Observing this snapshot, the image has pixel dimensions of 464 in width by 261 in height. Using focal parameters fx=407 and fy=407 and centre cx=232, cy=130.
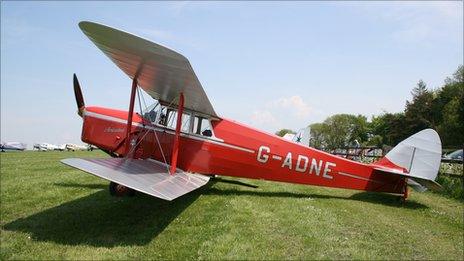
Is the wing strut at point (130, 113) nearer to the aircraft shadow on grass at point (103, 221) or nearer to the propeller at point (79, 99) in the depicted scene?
the aircraft shadow on grass at point (103, 221)

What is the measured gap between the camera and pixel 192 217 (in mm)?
7129

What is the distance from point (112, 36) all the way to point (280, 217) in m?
4.07

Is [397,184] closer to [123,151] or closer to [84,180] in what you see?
[123,151]

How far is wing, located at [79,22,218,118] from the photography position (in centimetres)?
610

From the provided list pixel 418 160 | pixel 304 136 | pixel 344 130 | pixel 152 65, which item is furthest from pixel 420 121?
pixel 152 65

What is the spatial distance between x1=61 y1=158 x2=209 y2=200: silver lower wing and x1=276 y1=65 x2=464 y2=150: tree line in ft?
92.7

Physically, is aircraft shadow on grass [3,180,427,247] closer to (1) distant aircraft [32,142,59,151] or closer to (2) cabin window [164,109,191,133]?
(2) cabin window [164,109,191,133]

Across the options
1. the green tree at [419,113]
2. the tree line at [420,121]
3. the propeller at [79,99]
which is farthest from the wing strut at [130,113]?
the green tree at [419,113]

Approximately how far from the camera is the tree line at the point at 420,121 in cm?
4941

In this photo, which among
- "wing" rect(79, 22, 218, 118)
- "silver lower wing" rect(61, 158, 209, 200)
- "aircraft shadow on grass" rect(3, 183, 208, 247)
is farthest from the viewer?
"wing" rect(79, 22, 218, 118)

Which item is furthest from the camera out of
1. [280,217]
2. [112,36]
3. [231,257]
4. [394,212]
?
[394,212]

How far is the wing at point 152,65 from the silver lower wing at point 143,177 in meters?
1.64

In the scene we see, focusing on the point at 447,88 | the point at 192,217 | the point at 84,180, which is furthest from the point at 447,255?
the point at 447,88

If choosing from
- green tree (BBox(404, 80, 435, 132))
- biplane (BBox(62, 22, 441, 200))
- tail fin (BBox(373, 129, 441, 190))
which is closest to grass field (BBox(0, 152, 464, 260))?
biplane (BBox(62, 22, 441, 200))
